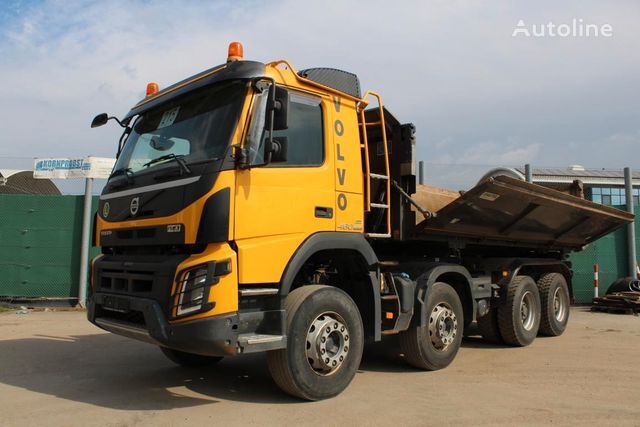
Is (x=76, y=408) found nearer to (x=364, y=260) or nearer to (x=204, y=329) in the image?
(x=204, y=329)

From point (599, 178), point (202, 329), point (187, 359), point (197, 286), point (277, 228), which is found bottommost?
point (187, 359)

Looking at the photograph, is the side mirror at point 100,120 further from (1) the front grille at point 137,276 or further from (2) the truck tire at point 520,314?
(2) the truck tire at point 520,314

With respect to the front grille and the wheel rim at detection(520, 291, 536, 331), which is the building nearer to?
the wheel rim at detection(520, 291, 536, 331)

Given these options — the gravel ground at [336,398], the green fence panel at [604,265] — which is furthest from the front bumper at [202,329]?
the green fence panel at [604,265]

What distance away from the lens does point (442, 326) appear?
6.41 metres

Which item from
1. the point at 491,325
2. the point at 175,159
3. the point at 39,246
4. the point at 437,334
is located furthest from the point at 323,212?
the point at 39,246

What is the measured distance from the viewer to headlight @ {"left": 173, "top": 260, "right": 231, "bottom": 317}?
4.18m

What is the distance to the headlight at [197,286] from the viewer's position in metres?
4.18

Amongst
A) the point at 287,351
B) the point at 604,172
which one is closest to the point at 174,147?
the point at 287,351

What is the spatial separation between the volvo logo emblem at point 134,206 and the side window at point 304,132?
139 centimetres

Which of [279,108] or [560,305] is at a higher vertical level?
[279,108]

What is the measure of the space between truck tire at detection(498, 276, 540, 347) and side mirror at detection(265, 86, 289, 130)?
5.03 meters

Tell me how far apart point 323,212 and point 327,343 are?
1.24 m

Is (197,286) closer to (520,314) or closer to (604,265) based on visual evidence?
(520,314)
